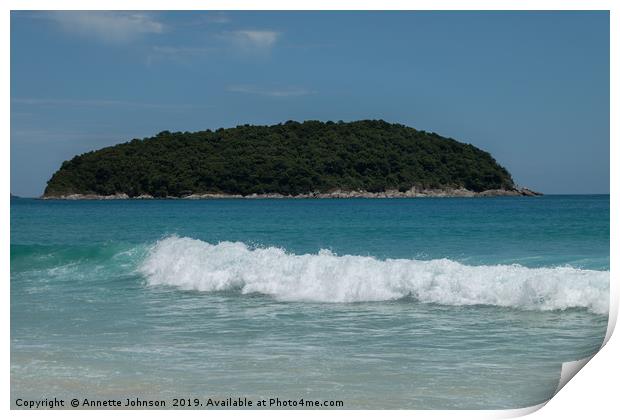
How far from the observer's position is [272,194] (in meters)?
43.6

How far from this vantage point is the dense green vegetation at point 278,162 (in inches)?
1222

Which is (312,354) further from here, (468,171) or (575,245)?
(468,171)

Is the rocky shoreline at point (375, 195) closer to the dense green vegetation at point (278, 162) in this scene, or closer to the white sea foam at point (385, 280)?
the dense green vegetation at point (278, 162)

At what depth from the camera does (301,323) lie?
22.3ft

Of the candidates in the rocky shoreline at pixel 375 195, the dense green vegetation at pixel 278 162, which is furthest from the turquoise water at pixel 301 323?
the rocky shoreline at pixel 375 195

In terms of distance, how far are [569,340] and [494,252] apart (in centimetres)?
768

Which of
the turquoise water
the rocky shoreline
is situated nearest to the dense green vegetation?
the rocky shoreline

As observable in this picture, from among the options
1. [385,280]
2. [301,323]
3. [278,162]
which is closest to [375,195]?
[278,162]

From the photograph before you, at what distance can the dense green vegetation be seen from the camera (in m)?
31.0

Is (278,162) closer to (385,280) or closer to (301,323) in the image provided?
(385,280)

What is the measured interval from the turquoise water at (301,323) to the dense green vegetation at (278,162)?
1599cm

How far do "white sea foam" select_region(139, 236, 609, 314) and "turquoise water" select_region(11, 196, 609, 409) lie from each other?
21 mm

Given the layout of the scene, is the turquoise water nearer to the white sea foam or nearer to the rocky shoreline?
the white sea foam
